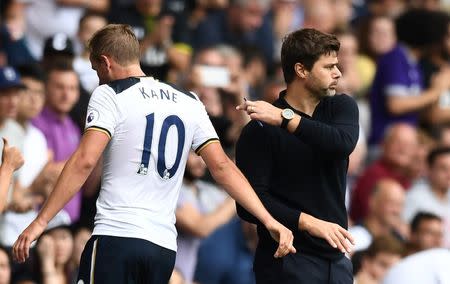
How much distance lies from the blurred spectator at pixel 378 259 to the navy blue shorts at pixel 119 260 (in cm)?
450

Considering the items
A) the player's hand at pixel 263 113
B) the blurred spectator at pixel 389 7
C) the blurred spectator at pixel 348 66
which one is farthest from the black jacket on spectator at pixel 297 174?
the blurred spectator at pixel 389 7

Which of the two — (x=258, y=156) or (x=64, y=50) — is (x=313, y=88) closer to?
(x=258, y=156)

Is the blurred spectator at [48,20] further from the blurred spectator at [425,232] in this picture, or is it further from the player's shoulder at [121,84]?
the player's shoulder at [121,84]

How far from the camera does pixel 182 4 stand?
15.7 meters

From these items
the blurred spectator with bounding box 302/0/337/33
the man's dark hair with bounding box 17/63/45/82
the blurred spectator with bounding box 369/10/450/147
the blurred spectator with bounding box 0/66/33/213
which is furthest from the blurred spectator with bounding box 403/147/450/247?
the blurred spectator with bounding box 0/66/33/213

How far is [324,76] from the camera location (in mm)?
8156

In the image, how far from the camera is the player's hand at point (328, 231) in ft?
26.4

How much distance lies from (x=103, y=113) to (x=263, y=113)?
90cm

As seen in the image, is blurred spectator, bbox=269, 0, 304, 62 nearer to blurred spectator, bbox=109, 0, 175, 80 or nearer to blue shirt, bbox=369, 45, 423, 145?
blue shirt, bbox=369, 45, 423, 145

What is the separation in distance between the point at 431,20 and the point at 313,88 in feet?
26.1

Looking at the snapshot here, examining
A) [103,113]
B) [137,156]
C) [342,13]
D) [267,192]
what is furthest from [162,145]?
[342,13]

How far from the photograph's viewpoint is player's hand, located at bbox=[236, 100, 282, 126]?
7.93 metres

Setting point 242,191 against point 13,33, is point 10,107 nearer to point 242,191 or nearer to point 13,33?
point 13,33

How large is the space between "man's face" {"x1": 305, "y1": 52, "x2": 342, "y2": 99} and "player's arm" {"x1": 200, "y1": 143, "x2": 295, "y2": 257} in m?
0.66
